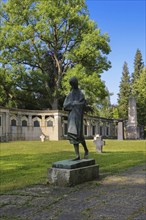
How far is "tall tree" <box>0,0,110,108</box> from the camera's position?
3388 centimetres

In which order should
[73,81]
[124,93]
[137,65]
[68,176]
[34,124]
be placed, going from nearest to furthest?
[68,176] < [73,81] < [34,124] < [124,93] < [137,65]

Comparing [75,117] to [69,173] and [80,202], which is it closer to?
[69,173]

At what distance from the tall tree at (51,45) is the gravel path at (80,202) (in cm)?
2587

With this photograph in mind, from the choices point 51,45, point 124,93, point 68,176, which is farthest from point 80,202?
point 124,93

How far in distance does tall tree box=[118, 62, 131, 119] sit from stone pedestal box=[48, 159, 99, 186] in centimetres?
4963

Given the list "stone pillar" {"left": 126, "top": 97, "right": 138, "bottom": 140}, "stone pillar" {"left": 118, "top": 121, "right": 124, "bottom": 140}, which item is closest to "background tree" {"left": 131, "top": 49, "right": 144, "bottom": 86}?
"stone pillar" {"left": 126, "top": 97, "right": 138, "bottom": 140}

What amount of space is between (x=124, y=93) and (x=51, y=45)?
27.0m

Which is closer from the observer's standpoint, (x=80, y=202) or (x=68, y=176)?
(x=80, y=202)

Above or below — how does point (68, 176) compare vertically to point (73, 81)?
below

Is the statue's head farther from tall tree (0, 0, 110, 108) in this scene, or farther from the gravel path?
tall tree (0, 0, 110, 108)

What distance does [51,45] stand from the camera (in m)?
37.6

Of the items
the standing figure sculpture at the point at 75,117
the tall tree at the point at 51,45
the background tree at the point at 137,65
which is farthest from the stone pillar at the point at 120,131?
the background tree at the point at 137,65

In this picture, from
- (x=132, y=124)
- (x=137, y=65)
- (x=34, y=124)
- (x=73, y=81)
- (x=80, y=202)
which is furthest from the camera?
(x=137, y=65)

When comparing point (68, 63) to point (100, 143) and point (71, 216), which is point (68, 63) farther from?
point (71, 216)
